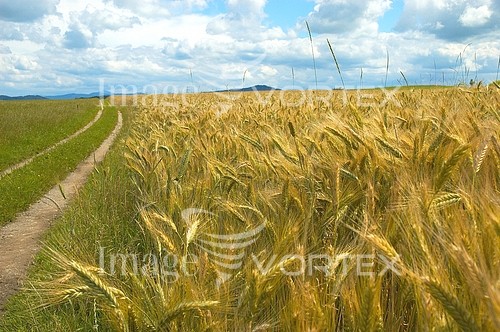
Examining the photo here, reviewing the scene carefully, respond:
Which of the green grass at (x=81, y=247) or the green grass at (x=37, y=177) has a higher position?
the green grass at (x=81, y=247)

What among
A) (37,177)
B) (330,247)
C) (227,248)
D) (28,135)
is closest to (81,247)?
(227,248)

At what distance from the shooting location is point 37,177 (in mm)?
9453

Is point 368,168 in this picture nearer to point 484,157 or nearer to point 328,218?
point 328,218

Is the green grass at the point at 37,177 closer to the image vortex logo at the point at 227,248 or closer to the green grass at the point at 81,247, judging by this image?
the green grass at the point at 81,247

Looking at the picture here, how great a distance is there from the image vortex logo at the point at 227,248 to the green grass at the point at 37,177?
8.96ft

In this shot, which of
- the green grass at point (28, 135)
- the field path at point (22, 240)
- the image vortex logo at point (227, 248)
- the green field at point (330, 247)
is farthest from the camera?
the green grass at point (28, 135)

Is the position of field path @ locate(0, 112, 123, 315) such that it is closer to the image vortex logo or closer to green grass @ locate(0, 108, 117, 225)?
green grass @ locate(0, 108, 117, 225)

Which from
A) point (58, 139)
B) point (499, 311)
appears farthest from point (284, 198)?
point (58, 139)

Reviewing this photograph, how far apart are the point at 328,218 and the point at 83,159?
11.4 meters

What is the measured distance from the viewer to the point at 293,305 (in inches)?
54.5

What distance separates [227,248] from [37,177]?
8.50 metres

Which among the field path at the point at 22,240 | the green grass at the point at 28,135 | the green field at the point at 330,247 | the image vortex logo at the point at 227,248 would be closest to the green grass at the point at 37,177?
the field path at the point at 22,240

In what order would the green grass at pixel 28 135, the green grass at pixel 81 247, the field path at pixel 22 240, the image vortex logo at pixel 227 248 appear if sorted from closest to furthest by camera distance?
the image vortex logo at pixel 227 248, the green grass at pixel 81 247, the field path at pixel 22 240, the green grass at pixel 28 135

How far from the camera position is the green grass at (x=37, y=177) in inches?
290
